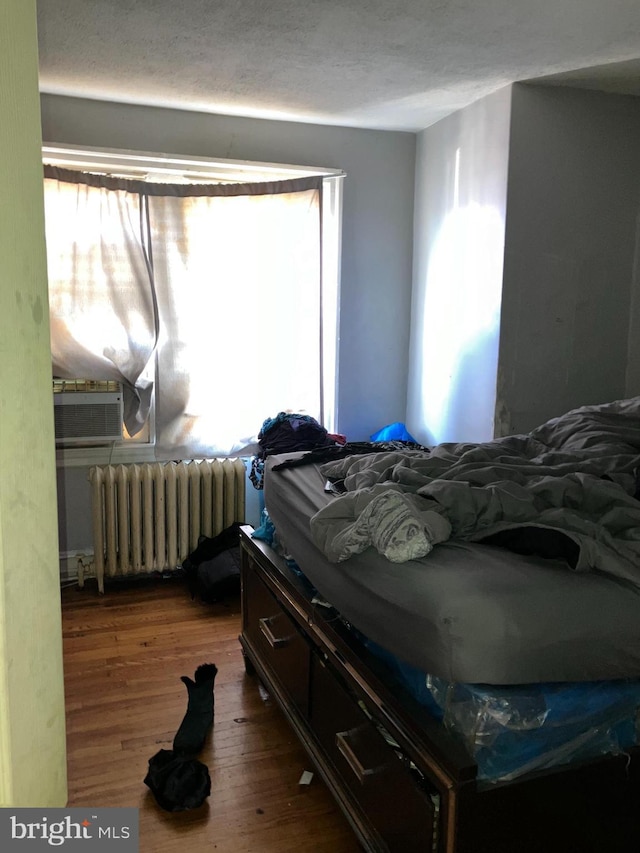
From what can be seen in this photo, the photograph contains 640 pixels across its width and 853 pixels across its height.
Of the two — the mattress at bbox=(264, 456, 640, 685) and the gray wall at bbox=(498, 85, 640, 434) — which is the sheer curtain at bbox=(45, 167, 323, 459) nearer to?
the gray wall at bbox=(498, 85, 640, 434)

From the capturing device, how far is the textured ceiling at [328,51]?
237 centimetres

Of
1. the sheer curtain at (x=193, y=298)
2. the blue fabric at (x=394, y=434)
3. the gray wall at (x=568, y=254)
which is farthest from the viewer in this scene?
the blue fabric at (x=394, y=434)

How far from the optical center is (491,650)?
137cm

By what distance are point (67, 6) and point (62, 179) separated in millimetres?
1102

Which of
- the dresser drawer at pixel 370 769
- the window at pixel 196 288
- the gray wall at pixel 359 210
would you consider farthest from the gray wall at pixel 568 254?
the dresser drawer at pixel 370 769

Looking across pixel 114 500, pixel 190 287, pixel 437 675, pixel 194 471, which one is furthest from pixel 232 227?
pixel 437 675

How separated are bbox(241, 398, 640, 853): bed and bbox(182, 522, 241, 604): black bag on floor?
1.49m

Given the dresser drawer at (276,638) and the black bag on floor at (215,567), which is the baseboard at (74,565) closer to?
the black bag on floor at (215,567)

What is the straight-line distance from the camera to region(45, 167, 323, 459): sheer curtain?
11.3 ft

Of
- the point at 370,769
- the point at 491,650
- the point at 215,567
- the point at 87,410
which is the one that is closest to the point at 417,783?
the point at 370,769

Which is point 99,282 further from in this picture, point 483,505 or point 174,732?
point 483,505

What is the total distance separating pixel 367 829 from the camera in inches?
65.3

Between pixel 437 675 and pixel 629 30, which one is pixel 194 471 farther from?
pixel 629 30

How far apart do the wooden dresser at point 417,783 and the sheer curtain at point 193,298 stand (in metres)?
1.91
